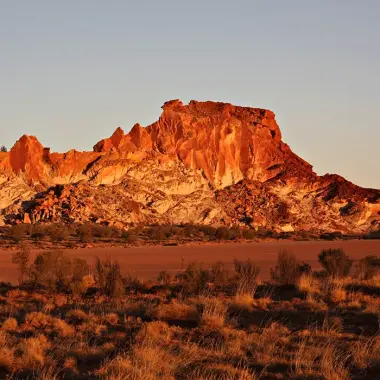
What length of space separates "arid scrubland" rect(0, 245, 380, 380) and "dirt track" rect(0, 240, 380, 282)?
19.6 ft

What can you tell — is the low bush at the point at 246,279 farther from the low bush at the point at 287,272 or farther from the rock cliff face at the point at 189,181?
the rock cliff face at the point at 189,181

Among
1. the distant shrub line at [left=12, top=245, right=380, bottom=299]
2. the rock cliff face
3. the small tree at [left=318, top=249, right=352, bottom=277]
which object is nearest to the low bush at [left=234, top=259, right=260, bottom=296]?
the distant shrub line at [left=12, top=245, right=380, bottom=299]

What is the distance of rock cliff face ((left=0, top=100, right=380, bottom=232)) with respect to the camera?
6175 cm

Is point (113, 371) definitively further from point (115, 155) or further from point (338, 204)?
point (338, 204)

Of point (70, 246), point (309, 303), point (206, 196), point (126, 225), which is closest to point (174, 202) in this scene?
point (206, 196)

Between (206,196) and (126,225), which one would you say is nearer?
(126,225)

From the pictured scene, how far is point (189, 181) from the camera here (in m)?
71.1

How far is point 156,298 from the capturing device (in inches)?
627

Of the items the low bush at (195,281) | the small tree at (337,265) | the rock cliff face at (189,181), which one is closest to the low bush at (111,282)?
the low bush at (195,281)

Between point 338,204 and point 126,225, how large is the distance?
28108mm

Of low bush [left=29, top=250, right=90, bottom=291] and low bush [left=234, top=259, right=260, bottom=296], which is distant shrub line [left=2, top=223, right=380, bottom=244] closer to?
Result: low bush [left=29, top=250, right=90, bottom=291]

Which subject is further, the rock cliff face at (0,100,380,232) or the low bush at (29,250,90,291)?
the rock cliff face at (0,100,380,232)

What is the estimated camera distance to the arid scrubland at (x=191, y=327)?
9148mm

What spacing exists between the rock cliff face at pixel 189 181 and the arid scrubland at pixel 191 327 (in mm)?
40952
